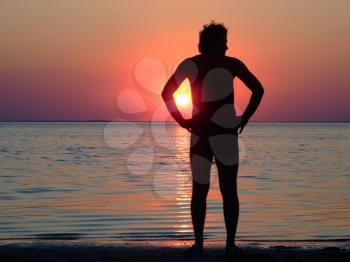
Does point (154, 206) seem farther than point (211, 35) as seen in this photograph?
Yes

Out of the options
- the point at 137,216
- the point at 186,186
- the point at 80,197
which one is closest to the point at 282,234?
the point at 137,216

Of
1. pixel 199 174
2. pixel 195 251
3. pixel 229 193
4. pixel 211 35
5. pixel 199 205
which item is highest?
pixel 211 35

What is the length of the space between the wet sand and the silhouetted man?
33 cm

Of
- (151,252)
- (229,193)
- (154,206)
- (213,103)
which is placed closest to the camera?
(213,103)

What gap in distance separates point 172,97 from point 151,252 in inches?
65.3

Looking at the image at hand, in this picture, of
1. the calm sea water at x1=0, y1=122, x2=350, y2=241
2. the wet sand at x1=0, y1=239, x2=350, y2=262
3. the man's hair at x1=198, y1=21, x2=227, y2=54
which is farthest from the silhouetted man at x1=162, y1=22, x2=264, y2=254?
the calm sea water at x1=0, y1=122, x2=350, y2=241

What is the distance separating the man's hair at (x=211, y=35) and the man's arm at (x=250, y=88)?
12.2 inches

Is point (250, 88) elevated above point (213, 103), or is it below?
above

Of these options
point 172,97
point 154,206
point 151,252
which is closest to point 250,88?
point 172,97

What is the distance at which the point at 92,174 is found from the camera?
2614 cm

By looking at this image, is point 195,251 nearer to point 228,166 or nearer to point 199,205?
point 199,205

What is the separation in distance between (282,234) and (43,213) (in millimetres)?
5187

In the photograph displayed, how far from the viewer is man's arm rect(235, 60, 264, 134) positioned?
269 inches

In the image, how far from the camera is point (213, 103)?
685 cm
